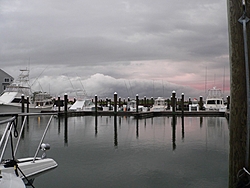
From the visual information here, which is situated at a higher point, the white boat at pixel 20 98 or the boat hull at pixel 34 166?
the white boat at pixel 20 98

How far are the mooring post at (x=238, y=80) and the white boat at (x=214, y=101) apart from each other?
42.2 meters

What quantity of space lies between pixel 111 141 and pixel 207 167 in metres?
7.87

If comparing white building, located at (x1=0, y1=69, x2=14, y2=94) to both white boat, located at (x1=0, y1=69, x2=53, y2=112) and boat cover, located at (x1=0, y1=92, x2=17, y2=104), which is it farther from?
boat cover, located at (x1=0, y1=92, x2=17, y2=104)

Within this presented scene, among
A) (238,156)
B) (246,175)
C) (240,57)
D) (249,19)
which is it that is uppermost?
(249,19)

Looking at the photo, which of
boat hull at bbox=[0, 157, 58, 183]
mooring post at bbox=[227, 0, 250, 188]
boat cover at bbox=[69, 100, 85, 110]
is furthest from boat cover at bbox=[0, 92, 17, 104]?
mooring post at bbox=[227, 0, 250, 188]

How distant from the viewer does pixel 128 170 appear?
1003 cm

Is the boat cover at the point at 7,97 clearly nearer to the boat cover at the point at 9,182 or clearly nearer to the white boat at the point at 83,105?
the white boat at the point at 83,105

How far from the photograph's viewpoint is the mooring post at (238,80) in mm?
3723

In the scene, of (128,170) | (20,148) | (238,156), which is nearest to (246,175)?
(238,156)

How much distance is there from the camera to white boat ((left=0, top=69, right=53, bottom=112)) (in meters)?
39.4

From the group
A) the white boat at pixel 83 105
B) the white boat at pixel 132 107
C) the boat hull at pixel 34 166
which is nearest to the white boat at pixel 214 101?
the white boat at pixel 132 107

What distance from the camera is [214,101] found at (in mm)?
46281

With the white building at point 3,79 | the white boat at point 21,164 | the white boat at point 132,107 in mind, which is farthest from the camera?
the white building at point 3,79

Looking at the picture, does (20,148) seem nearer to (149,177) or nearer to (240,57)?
(149,177)
